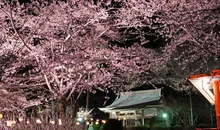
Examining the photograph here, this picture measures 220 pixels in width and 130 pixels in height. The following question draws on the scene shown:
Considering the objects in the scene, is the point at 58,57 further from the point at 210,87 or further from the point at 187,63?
the point at 210,87

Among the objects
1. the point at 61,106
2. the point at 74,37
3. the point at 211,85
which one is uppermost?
the point at 74,37

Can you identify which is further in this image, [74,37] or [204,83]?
[74,37]

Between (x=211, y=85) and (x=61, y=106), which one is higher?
(x=211, y=85)

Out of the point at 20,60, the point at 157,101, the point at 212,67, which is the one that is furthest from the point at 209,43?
the point at 157,101

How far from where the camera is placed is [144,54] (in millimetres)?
14664

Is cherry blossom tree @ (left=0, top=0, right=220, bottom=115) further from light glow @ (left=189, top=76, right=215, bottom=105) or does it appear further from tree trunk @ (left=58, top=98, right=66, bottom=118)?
light glow @ (left=189, top=76, right=215, bottom=105)

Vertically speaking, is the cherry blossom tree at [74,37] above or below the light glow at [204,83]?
above

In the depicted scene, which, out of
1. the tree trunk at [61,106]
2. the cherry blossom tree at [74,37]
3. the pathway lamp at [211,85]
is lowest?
the tree trunk at [61,106]

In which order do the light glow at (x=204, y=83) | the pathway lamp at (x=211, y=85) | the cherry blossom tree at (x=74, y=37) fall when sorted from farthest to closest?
the cherry blossom tree at (x=74, y=37) < the light glow at (x=204, y=83) < the pathway lamp at (x=211, y=85)

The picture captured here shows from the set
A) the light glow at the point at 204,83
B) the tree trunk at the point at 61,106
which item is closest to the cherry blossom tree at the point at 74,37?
the tree trunk at the point at 61,106

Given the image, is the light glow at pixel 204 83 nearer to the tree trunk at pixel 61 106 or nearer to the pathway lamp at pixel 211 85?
the pathway lamp at pixel 211 85

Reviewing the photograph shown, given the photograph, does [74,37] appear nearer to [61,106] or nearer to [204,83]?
[61,106]

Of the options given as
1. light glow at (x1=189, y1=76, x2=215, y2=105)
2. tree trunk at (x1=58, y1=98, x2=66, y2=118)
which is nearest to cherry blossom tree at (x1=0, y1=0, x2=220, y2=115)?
tree trunk at (x1=58, y1=98, x2=66, y2=118)

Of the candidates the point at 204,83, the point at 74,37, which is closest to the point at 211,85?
the point at 204,83
